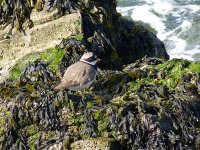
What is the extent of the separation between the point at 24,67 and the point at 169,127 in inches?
98.7

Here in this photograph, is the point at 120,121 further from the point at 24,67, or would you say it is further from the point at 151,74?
the point at 24,67

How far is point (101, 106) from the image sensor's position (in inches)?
267

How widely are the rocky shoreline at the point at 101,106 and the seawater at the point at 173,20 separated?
7850 millimetres

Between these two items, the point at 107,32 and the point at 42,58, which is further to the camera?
the point at 107,32

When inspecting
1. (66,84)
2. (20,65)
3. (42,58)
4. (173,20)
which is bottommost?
(173,20)

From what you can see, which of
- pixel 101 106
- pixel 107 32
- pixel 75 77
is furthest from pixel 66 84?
pixel 107 32

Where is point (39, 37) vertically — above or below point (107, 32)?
above

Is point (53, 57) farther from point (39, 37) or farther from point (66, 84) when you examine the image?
point (66, 84)

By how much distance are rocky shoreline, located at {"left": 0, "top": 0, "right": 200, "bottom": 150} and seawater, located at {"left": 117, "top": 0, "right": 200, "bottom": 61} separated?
25.8ft

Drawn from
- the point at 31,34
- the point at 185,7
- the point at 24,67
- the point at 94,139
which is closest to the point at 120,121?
the point at 94,139

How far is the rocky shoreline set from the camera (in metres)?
6.42

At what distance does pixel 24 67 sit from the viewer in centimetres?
819

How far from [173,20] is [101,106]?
1146cm

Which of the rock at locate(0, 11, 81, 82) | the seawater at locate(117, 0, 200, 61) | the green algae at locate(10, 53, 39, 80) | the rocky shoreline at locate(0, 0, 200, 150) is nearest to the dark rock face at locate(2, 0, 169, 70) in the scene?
the rock at locate(0, 11, 81, 82)
